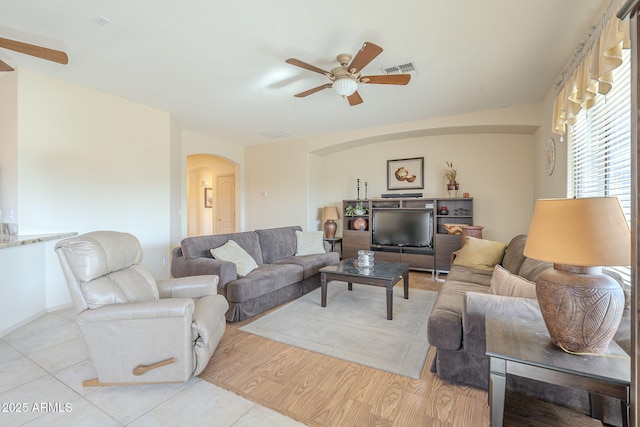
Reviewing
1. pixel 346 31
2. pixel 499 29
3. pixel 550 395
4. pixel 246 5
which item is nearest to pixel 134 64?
pixel 246 5

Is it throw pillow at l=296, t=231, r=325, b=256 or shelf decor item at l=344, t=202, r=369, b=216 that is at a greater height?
shelf decor item at l=344, t=202, r=369, b=216

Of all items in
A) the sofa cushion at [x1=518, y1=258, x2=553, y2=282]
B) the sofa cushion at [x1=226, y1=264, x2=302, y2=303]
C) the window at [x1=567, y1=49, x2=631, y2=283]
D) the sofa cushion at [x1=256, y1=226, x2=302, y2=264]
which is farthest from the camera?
the sofa cushion at [x1=256, y1=226, x2=302, y2=264]

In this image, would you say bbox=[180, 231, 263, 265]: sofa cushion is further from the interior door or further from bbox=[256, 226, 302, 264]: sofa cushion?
the interior door

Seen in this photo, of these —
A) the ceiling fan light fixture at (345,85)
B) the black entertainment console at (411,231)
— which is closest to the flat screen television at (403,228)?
the black entertainment console at (411,231)

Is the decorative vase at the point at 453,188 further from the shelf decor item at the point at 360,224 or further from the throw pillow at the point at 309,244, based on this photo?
the throw pillow at the point at 309,244

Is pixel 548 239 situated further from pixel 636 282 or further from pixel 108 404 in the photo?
pixel 108 404

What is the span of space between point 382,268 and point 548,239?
229cm

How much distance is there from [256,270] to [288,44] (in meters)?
2.44

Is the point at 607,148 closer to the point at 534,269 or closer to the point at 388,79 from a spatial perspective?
the point at 534,269

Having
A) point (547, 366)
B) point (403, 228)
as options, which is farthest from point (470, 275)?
point (403, 228)

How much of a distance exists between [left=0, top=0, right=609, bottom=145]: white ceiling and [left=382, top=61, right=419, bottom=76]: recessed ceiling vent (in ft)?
0.23

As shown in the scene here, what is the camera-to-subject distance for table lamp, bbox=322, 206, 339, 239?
597 cm

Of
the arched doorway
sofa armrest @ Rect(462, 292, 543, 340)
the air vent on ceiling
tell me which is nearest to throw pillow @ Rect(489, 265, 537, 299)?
sofa armrest @ Rect(462, 292, 543, 340)

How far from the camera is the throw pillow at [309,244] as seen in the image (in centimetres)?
454
